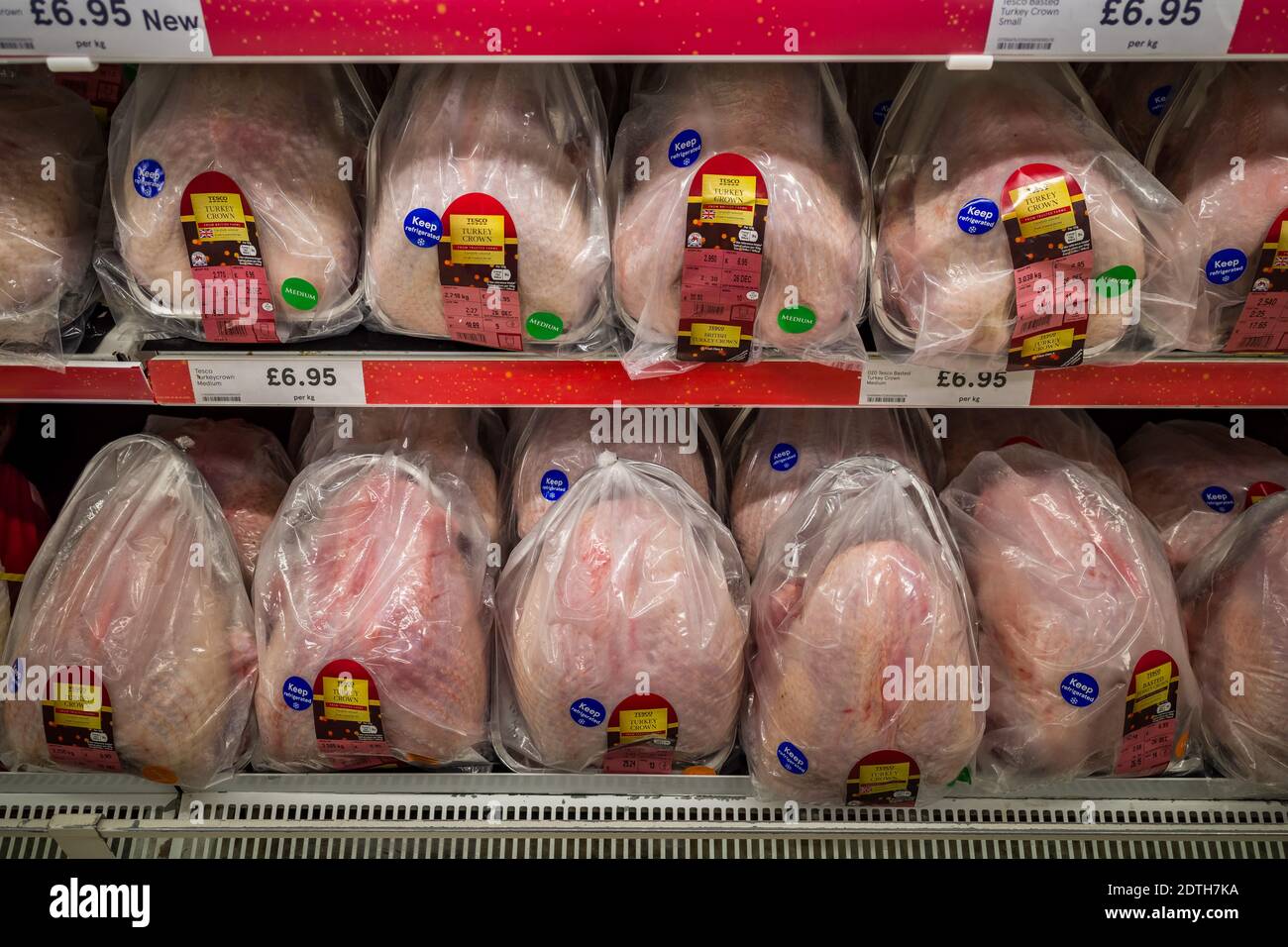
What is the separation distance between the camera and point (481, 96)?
1.13m

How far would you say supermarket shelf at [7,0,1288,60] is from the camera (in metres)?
0.89

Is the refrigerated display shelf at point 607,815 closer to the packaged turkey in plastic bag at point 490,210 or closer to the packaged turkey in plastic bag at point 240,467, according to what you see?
the packaged turkey in plastic bag at point 240,467

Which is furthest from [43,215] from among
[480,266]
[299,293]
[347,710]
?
[347,710]

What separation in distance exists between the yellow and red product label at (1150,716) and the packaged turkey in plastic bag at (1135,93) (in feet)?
2.18

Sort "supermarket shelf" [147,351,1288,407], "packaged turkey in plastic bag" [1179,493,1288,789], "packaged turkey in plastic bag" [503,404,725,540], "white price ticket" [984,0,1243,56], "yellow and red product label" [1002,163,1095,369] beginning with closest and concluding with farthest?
"white price ticket" [984,0,1243,56] < "yellow and red product label" [1002,163,1095,369] < "supermarket shelf" [147,351,1288,407] < "packaged turkey in plastic bag" [1179,493,1288,789] < "packaged turkey in plastic bag" [503,404,725,540]

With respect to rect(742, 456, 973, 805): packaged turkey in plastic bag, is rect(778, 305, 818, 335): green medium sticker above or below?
above

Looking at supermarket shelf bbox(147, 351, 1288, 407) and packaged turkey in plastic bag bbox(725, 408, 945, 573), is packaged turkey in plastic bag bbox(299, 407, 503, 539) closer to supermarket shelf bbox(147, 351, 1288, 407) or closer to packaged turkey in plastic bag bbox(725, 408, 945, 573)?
supermarket shelf bbox(147, 351, 1288, 407)

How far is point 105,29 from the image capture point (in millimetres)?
910

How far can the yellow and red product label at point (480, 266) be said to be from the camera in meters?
1.08

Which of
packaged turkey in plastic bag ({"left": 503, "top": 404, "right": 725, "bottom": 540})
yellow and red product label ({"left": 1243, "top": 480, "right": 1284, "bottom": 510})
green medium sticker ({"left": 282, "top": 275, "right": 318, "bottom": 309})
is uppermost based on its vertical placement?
green medium sticker ({"left": 282, "top": 275, "right": 318, "bottom": 309})

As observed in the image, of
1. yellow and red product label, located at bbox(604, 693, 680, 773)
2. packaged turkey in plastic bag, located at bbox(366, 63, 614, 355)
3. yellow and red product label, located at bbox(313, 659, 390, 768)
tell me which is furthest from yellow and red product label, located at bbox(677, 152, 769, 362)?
yellow and red product label, located at bbox(313, 659, 390, 768)

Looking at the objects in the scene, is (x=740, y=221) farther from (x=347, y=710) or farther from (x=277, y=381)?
(x=347, y=710)

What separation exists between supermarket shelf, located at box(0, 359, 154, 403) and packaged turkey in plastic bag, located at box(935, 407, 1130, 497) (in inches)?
44.3

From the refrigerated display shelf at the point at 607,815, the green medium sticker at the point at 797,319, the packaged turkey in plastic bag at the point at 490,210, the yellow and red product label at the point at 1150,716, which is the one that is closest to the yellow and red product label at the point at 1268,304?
the yellow and red product label at the point at 1150,716
